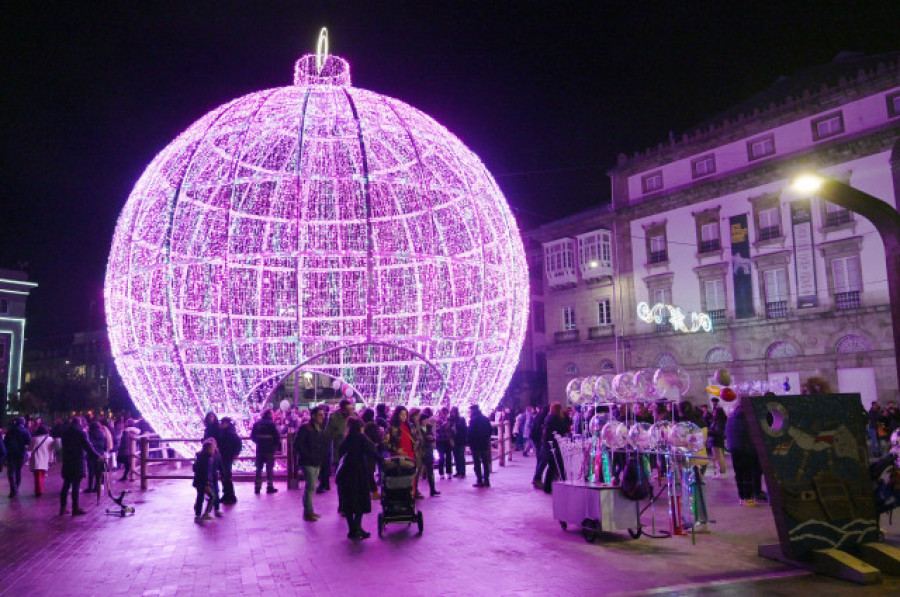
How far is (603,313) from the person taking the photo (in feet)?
131

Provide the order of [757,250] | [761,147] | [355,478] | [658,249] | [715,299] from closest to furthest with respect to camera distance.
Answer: [355,478] < [757,250] < [761,147] < [715,299] < [658,249]

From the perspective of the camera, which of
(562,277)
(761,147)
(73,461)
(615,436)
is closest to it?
(615,436)

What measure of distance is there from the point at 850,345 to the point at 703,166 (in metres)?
11.1

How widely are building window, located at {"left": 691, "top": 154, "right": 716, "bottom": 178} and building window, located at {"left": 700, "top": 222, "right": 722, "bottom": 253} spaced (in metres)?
2.57

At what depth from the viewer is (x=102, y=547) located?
26.8ft

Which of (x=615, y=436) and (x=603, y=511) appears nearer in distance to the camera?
(x=603, y=511)

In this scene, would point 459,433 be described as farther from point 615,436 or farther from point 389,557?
point 389,557

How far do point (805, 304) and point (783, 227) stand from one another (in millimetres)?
3566

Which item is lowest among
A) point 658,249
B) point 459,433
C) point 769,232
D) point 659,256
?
point 459,433

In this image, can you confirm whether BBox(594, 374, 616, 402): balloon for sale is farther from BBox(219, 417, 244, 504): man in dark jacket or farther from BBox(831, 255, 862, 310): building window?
BBox(831, 255, 862, 310): building window

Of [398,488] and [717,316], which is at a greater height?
[717,316]

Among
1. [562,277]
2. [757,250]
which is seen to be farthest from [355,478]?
[562,277]

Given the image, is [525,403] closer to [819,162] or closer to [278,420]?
[819,162]

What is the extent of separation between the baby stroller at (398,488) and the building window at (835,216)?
26628mm
